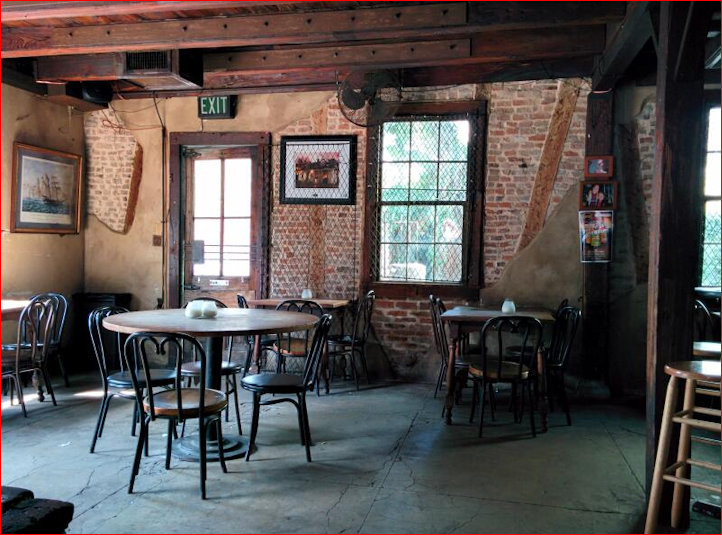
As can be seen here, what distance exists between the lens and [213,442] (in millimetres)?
3701

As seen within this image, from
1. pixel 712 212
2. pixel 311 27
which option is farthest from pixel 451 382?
pixel 712 212

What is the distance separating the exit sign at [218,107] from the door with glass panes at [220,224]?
341mm

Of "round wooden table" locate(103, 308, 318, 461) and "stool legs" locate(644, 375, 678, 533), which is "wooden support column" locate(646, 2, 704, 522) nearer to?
"stool legs" locate(644, 375, 678, 533)

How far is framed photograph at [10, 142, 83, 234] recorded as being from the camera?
18.3 ft

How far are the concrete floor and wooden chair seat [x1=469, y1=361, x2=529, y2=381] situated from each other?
15.1 inches

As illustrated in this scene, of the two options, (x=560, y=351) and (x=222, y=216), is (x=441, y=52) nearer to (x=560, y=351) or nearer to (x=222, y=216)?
(x=560, y=351)

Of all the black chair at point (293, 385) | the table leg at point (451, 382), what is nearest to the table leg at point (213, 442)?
the black chair at point (293, 385)

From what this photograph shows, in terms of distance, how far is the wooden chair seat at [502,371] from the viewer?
4117mm

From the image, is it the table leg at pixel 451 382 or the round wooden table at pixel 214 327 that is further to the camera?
the table leg at pixel 451 382

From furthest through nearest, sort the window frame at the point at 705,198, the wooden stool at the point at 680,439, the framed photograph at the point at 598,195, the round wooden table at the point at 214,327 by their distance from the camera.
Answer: the framed photograph at the point at 598,195, the window frame at the point at 705,198, the round wooden table at the point at 214,327, the wooden stool at the point at 680,439

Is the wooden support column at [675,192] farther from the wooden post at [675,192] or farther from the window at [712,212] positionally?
the window at [712,212]

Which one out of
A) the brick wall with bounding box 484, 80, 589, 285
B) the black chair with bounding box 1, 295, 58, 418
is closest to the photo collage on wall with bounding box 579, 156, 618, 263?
the brick wall with bounding box 484, 80, 589, 285

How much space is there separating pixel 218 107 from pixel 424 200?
92.6 inches

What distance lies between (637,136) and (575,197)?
0.74 meters
